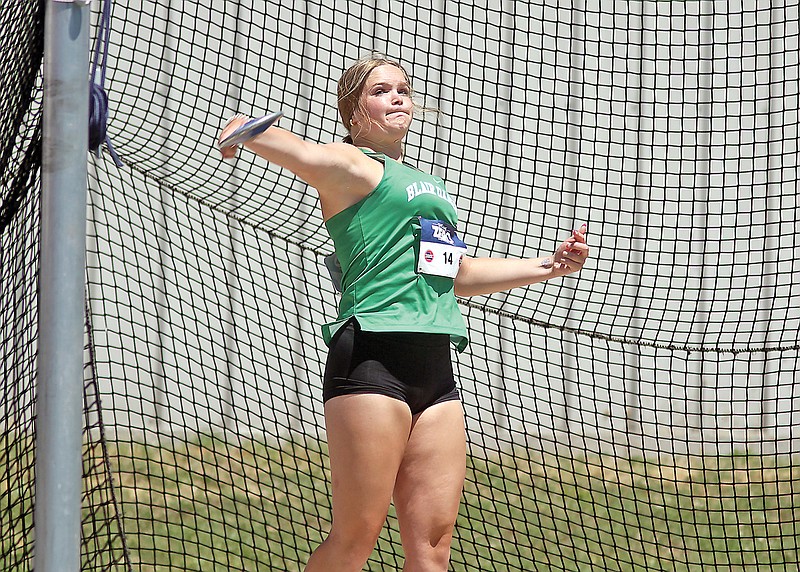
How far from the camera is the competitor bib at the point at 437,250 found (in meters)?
2.15

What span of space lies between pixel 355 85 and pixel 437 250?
1.36ft

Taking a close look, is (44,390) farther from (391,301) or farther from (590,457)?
(590,457)

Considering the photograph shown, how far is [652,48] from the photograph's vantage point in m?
4.68

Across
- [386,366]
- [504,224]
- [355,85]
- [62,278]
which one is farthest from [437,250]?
[504,224]

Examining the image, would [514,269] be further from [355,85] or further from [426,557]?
[426,557]

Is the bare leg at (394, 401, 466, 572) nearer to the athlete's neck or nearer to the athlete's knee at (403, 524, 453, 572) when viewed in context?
the athlete's knee at (403, 524, 453, 572)

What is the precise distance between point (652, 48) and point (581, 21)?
357 mm

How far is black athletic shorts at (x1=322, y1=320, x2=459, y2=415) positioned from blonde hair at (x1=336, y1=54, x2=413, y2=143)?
46cm

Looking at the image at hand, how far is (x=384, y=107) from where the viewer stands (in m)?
2.21

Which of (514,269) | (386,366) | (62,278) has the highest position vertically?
(62,278)

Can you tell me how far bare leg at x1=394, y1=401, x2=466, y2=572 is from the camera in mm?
2119

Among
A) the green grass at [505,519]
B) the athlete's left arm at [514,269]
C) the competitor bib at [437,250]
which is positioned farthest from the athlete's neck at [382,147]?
the green grass at [505,519]

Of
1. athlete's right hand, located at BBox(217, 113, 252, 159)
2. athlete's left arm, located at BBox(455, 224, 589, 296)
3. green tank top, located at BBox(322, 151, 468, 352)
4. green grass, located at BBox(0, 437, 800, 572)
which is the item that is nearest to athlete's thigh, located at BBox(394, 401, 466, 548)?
green tank top, located at BBox(322, 151, 468, 352)

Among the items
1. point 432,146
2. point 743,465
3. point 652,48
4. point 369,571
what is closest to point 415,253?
point 369,571
